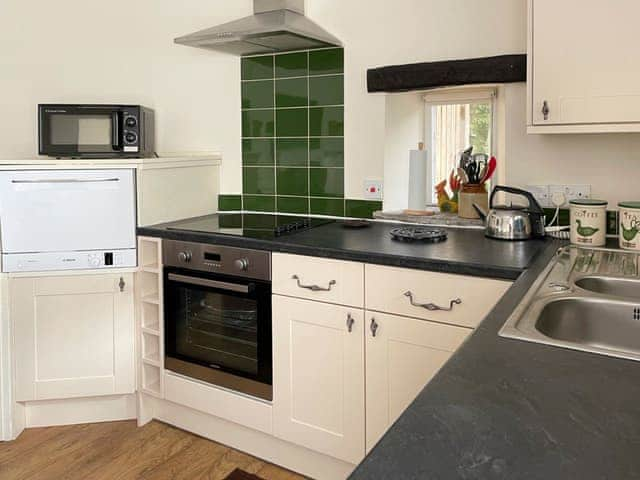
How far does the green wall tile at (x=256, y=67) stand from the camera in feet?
10.4

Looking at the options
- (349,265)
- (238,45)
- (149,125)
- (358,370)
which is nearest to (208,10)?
(238,45)

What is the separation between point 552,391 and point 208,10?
114 inches

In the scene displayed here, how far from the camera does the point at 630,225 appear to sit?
214cm

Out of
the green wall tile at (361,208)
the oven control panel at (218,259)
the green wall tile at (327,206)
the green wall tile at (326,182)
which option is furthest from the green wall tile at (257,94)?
the oven control panel at (218,259)

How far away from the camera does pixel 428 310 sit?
210cm

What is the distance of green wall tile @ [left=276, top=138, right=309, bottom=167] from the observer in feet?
10.3

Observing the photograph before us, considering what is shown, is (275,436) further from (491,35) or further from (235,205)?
(491,35)

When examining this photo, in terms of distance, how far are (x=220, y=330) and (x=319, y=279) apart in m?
0.60

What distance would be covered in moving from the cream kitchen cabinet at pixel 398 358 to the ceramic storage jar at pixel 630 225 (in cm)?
→ 66

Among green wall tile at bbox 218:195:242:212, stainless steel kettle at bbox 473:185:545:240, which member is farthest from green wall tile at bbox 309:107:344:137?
stainless steel kettle at bbox 473:185:545:240

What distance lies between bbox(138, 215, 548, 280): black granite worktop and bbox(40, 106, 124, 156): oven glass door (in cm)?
49

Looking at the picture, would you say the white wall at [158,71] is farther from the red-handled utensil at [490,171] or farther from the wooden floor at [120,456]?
the wooden floor at [120,456]

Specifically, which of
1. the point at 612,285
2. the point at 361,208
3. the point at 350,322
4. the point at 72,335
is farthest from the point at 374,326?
the point at 72,335

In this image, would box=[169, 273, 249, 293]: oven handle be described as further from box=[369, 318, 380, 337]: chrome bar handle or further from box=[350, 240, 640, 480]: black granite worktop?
box=[350, 240, 640, 480]: black granite worktop
